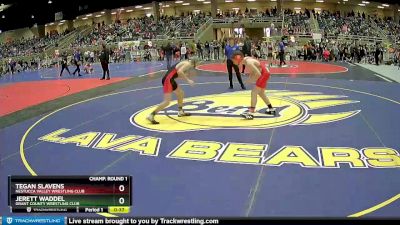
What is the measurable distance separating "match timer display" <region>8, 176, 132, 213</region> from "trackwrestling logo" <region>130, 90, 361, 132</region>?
4268 mm

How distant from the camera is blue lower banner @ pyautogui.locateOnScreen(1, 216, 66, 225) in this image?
2.73 m

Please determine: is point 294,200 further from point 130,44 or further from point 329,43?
point 130,44

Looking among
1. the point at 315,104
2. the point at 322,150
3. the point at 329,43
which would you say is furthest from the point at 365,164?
the point at 329,43

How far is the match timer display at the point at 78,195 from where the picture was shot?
9.58 ft

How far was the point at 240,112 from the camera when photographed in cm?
863

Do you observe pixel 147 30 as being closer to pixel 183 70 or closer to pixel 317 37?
pixel 317 37

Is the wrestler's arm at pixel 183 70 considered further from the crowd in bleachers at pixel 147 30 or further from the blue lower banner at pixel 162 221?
the crowd in bleachers at pixel 147 30

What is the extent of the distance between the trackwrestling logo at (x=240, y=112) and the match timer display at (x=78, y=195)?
427cm

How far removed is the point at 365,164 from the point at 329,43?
23.6 metres

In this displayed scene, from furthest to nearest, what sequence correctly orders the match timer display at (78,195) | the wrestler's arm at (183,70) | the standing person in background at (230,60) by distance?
1. the standing person in background at (230,60)
2. the wrestler's arm at (183,70)
3. the match timer display at (78,195)

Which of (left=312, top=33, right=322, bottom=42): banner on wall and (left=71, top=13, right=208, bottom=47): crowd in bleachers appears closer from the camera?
(left=312, top=33, right=322, bottom=42): banner on wall

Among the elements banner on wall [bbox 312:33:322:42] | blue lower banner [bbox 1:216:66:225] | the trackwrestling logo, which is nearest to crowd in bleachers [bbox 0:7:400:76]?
banner on wall [bbox 312:33:322:42]

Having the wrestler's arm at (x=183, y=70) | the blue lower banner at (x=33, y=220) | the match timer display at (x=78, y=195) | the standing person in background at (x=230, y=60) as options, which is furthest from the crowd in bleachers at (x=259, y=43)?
the blue lower banner at (x=33, y=220)

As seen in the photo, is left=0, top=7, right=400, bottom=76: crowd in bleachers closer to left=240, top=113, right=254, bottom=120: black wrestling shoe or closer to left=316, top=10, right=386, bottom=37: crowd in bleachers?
left=316, top=10, right=386, bottom=37: crowd in bleachers
